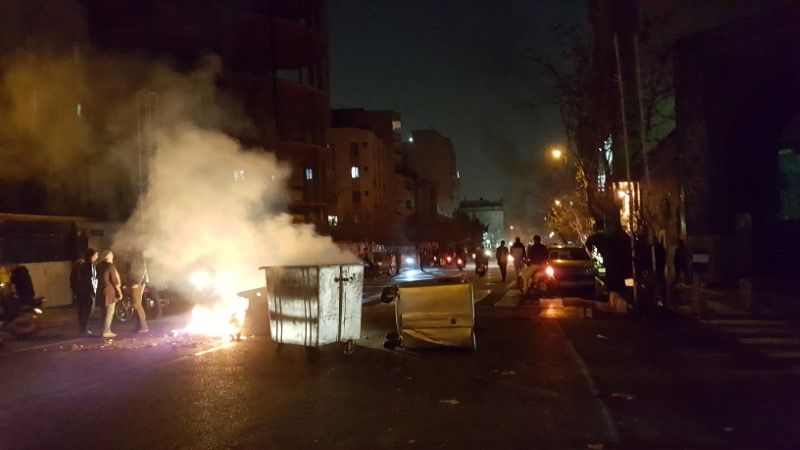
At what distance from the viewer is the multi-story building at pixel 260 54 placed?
25922 mm

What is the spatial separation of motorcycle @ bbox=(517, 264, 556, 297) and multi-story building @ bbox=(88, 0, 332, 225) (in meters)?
10.6

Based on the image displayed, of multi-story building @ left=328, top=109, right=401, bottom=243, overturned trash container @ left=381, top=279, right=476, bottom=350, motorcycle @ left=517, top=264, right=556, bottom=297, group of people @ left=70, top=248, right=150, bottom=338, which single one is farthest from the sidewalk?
multi-story building @ left=328, top=109, right=401, bottom=243

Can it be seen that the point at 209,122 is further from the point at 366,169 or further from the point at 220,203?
the point at 366,169

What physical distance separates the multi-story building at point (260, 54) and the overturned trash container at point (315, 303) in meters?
14.2

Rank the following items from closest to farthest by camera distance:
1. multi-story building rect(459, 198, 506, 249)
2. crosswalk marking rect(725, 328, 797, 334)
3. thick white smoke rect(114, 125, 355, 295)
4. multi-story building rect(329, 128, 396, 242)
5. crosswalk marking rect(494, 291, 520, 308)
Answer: crosswalk marking rect(725, 328, 797, 334), thick white smoke rect(114, 125, 355, 295), crosswalk marking rect(494, 291, 520, 308), multi-story building rect(329, 128, 396, 242), multi-story building rect(459, 198, 506, 249)

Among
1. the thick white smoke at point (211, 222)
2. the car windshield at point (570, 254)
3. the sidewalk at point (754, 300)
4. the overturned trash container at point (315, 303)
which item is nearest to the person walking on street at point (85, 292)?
the thick white smoke at point (211, 222)

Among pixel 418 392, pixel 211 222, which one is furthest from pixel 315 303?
pixel 211 222

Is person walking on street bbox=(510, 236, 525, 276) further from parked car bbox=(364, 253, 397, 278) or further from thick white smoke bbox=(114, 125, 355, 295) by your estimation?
parked car bbox=(364, 253, 397, 278)

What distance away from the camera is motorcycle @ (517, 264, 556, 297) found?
61.3 feet

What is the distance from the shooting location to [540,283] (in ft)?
62.8

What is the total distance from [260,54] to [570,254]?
63.6ft

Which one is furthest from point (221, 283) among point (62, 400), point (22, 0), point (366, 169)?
point (366, 169)

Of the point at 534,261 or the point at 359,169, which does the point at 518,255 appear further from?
the point at 359,169

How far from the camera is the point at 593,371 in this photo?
8.38 metres
